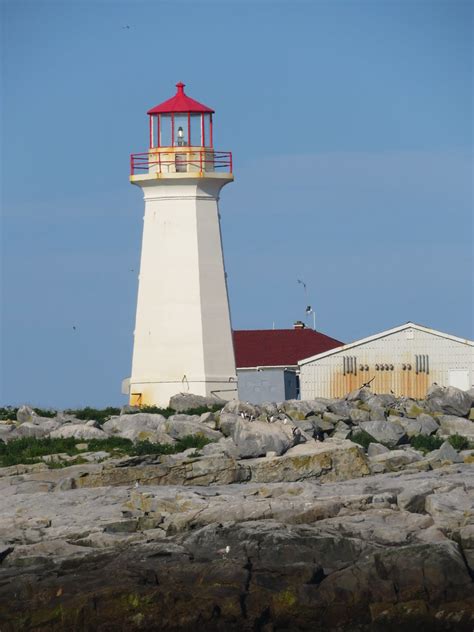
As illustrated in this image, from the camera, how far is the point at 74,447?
27.0m

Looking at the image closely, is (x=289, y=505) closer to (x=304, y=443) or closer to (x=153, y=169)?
(x=304, y=443)

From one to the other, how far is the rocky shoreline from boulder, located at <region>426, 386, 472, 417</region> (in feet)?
7.53

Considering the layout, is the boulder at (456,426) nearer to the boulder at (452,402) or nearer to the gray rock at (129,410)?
the boulder at (452,402)

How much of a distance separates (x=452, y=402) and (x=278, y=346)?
1132cm

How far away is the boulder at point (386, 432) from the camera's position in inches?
1101

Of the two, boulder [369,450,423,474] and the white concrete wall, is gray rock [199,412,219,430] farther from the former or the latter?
boulder [369,450,423,474]

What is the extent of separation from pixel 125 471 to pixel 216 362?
701 centimetres

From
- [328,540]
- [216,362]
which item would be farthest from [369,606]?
[216,362]

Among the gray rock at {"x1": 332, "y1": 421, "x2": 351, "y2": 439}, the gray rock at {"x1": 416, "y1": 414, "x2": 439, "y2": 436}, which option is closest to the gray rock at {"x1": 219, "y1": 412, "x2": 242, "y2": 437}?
the gray rock at {"x1": 332, "y1": 421, "x2": 351, "y2": 439}

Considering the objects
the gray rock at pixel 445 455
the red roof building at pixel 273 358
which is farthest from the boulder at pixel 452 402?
the red roof building at pixel 273 358

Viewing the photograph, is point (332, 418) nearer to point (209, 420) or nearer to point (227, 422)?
point (209, 420)

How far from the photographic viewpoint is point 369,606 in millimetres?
19547

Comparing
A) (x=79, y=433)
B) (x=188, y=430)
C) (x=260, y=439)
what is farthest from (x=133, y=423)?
(x=260, y=439)

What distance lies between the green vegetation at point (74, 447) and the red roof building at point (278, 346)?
12.4 meters
